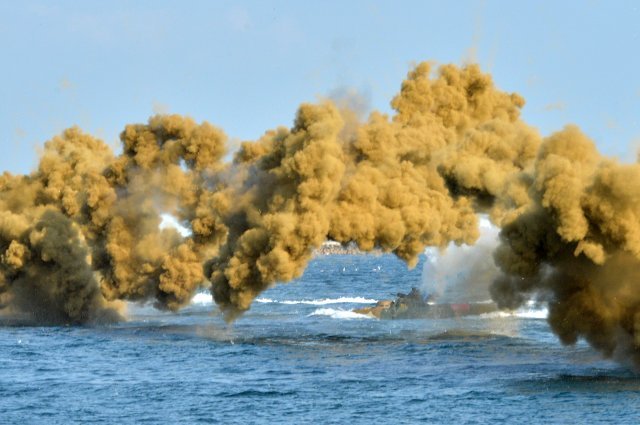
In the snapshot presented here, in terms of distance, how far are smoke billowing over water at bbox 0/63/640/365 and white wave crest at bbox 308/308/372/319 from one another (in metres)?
12.5

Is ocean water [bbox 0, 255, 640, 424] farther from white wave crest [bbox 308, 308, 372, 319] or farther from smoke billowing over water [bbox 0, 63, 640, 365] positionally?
white wave crest [bbox 308, 308, 372, 319]

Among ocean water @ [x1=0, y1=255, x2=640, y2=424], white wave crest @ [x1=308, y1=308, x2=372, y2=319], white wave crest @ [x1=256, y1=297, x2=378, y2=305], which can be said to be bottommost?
ocean water @ [x1=0, y1=255, x2=640, y2=424]

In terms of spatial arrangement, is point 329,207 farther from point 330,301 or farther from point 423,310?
point 330,301

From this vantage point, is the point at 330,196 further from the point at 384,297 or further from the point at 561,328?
the point at 384,297

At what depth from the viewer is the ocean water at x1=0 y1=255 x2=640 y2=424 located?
112ft

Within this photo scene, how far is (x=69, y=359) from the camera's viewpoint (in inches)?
1949

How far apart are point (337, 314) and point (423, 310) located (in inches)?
230

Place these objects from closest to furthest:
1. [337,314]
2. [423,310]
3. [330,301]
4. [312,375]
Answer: [312,375]
[423,310]
[337,314]
[330,301]

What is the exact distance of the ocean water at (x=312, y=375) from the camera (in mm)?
34031

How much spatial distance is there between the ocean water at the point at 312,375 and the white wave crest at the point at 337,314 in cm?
533

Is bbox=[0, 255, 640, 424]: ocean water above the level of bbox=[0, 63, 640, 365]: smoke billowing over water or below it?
below

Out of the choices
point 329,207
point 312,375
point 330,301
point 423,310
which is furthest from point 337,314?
point 312,375

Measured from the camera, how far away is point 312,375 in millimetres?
41875

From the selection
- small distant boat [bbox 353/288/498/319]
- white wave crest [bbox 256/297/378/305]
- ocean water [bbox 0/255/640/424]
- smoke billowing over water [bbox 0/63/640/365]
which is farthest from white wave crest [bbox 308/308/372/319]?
smoke billowing over water [bbox 0/63/640/365]
